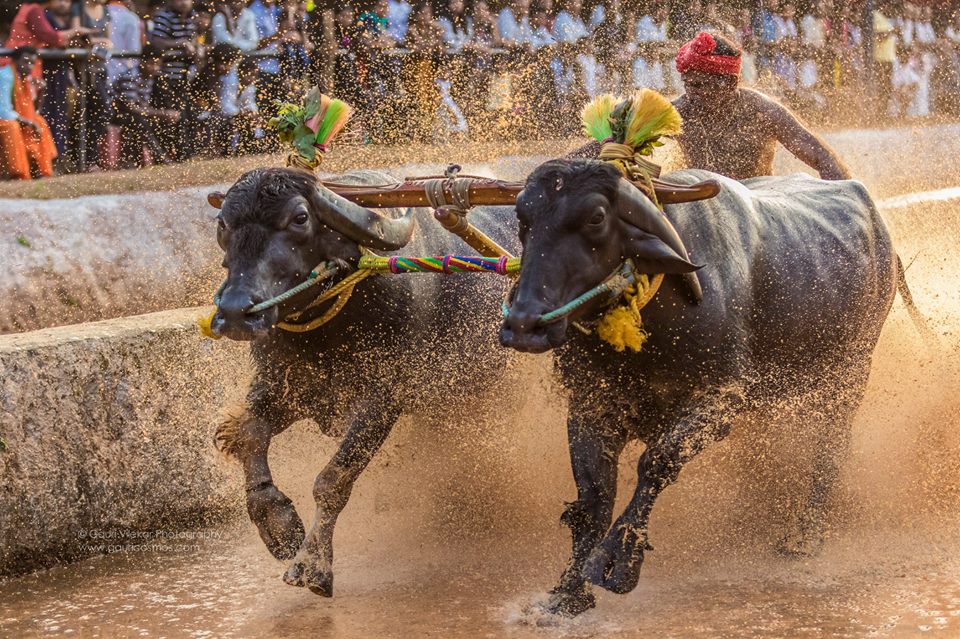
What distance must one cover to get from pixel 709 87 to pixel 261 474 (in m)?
2.81

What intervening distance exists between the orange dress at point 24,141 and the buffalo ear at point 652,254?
6.43 m

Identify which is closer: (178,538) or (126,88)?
(178,538)

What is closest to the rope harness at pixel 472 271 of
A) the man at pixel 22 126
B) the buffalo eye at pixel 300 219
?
the buffalo eye at pixel 300 219

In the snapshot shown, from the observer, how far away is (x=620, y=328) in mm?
4379

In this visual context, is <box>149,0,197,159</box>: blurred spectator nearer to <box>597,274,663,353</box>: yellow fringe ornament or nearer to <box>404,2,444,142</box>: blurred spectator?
<box>404,2,444,142</box>: blurred spectator

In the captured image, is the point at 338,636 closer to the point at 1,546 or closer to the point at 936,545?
the point at 1,546

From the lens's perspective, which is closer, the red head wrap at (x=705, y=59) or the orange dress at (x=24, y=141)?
the red head wrap at (x=705, y=59)

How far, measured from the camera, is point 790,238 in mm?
5391

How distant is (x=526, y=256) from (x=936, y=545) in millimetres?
2265

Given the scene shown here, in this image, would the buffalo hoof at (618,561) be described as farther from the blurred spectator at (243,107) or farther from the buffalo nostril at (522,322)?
the blurred spectator at (243,107)

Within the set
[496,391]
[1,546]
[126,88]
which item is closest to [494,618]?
[496,391]

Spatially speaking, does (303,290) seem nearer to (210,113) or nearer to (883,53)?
(210,113)

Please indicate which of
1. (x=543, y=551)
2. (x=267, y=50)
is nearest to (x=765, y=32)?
(x=267, y=50)

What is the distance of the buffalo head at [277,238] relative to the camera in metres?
4.57
